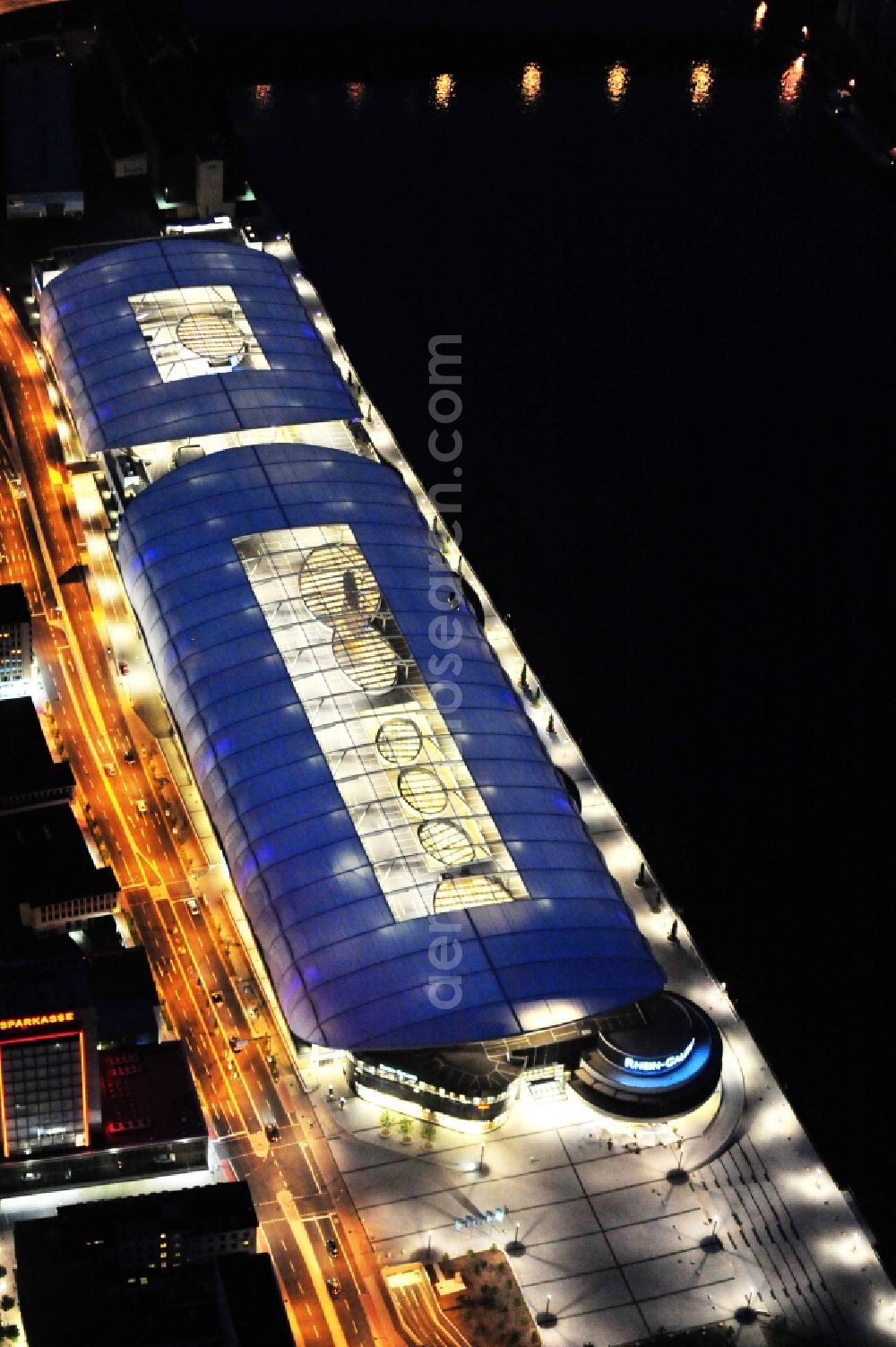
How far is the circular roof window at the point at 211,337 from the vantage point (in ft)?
Result: 583

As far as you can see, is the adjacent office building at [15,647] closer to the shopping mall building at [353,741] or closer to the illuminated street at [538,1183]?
the shopping mall building at [353,741]

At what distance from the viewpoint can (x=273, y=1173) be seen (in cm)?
12288

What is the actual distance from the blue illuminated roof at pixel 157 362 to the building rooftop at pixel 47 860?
123ft

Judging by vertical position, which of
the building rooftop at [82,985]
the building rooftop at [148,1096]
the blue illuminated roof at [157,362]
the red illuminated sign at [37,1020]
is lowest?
the building rooftop at [148,1096]

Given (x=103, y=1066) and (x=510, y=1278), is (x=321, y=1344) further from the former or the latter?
(x=103, y=1066)

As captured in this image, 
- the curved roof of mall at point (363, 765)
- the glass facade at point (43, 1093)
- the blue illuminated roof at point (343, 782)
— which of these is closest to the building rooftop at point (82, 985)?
the glass facade at point (43, 1093)

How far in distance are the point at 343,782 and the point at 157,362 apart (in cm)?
5460

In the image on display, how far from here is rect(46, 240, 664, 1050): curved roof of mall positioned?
12588 centimetres

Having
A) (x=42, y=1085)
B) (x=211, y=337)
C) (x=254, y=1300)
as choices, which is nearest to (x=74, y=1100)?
(x=42, y=1085)

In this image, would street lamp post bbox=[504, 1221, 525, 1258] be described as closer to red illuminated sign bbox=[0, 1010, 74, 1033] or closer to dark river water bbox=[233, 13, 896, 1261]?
dark river water bbox=[233, 13, 896, 1261]

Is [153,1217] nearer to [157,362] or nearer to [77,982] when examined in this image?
[77,982]

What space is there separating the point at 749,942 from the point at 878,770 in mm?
20054

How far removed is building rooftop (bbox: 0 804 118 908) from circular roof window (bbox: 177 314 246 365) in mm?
48741

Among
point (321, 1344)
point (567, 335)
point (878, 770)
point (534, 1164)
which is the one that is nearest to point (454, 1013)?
point (534, 1164)
